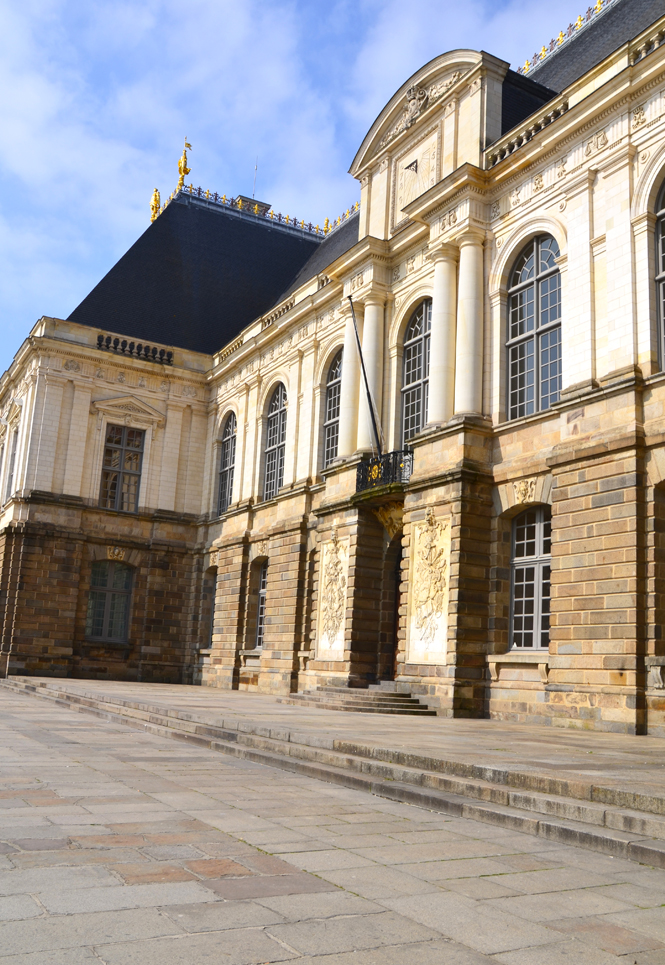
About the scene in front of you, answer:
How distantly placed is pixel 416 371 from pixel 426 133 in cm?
575

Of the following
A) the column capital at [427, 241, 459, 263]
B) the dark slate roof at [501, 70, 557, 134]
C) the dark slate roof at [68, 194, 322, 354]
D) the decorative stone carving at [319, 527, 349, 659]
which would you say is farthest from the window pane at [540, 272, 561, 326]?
the dark slate roof at [68, 194, 322, 354]

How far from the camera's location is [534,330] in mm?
17219

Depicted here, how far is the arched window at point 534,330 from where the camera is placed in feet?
55.0

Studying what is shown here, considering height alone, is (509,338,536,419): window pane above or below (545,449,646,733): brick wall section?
above

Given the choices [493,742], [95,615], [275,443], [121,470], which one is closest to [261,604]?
[275,443]

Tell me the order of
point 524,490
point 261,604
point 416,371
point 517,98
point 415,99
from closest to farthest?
point 524,490
point 517,98
point 416,371
point 415,99
point 261,604

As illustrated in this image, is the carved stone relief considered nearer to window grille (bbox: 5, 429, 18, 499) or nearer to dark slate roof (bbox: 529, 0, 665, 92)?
dark slate roof (bbox: 529, 0, 665, 92)

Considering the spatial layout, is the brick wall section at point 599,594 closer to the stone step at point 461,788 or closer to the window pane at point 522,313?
the window pane at point 522,313

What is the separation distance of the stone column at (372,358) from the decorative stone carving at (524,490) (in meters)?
5.47

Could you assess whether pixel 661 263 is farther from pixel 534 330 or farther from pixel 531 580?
pixel 531 580

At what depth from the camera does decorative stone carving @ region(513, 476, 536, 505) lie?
16.2 meters

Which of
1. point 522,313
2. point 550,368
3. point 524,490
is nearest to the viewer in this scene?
point 524,490

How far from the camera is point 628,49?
49.9 ft

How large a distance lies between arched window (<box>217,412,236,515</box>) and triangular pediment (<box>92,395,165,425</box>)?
242cm
